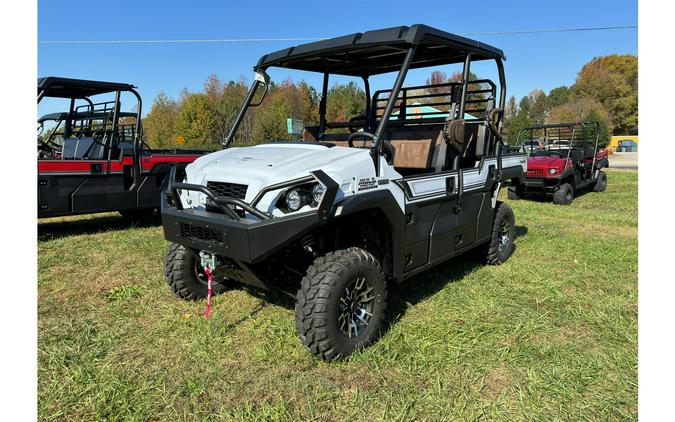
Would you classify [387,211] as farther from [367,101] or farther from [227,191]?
[367,101]

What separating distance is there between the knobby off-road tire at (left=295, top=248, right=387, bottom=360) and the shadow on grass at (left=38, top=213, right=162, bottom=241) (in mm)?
5441

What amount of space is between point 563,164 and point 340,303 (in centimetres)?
959

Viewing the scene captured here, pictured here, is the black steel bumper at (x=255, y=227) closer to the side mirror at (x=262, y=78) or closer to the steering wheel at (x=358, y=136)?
the steering wheel at (x=358, y=136)

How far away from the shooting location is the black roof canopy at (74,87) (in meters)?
6.61

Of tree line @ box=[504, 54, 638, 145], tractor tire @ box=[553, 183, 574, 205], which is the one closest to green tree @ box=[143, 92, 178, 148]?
tree line @ box=[504, 54, 638, 145]

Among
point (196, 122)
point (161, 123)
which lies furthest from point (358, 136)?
point (161, 123)

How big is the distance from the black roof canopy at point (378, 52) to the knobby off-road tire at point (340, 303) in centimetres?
165

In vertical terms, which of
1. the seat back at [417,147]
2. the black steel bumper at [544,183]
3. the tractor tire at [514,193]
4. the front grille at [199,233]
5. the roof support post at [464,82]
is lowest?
the front grille at [199,233]

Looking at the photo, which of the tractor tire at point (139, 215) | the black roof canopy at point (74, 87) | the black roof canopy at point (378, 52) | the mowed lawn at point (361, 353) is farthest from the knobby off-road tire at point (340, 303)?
the tractor tire at point (139, 215)

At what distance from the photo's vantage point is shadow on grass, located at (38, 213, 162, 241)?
7.06 metres

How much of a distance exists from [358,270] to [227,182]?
1.08 m

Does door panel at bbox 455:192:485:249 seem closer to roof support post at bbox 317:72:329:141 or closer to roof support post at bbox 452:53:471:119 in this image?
roof support post at bbox 452:53:471:119

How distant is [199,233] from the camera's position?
120 inches

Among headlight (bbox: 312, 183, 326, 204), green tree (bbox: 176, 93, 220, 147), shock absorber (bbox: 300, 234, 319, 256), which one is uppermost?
green tree (bbox: 176, 93, 220, 147)
